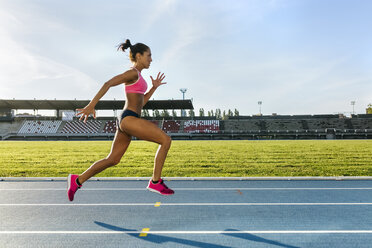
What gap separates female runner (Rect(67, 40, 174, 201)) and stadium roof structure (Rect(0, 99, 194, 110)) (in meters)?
40.3

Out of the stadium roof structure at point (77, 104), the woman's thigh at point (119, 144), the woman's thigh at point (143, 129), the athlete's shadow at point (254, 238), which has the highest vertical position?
the stadium roof structure at point (77, 104)

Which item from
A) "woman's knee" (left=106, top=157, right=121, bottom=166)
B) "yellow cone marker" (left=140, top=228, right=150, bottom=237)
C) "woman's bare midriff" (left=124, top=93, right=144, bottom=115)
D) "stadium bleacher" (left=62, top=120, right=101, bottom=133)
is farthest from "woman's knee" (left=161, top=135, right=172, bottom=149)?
"stadium bleacher" (left=62, top=120, right=101, bottom=133)

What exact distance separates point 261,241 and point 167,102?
135 feet

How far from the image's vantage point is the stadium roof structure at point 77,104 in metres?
44.5

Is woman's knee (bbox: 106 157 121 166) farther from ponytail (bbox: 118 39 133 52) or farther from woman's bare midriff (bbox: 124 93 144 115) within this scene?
ponytail (bbox: 118 39 133 52)

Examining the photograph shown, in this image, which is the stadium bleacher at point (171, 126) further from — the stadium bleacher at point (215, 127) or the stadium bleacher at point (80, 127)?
the stadium bleacher at point (80, 127)

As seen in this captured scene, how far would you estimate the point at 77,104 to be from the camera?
46.6m

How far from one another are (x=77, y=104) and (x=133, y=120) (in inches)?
1845

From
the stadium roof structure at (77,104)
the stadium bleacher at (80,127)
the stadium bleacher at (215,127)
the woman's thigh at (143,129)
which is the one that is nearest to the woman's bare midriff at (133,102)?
the woman's thigh at (143,129)

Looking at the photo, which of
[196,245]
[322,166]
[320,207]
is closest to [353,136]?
[322,166]

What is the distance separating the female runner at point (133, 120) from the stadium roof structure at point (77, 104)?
40.3m

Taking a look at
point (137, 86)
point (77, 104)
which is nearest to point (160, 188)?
point (137, 86)

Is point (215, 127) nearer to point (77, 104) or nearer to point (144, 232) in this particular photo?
point (77, 104)

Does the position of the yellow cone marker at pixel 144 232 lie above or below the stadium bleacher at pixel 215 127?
below
